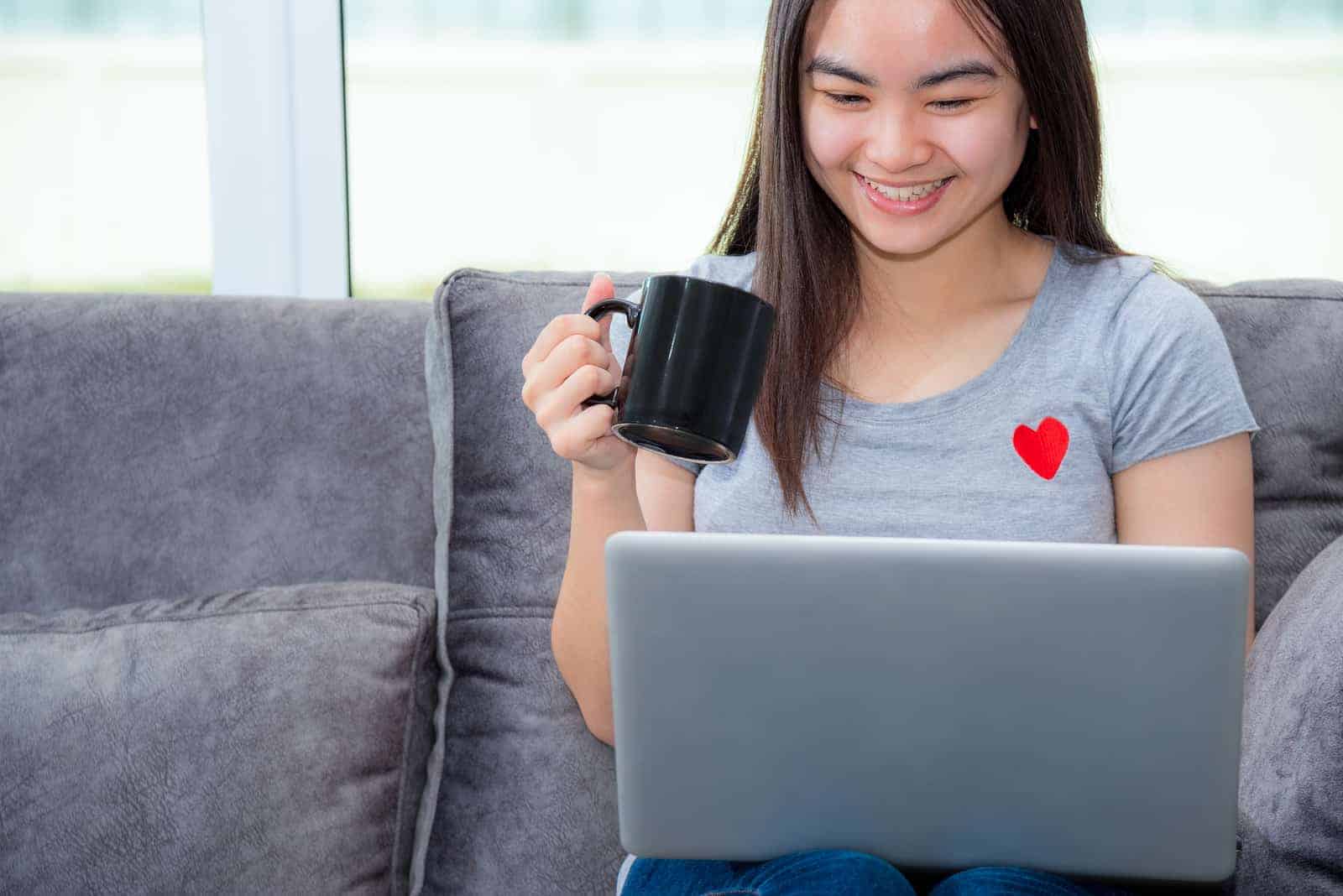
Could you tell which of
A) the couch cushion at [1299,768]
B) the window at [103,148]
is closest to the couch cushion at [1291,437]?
the couch cushion at [1299,768]

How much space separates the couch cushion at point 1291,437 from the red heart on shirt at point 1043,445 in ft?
0.91

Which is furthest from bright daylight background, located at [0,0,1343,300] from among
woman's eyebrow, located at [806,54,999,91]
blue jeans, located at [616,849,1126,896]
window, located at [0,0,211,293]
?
blue jeans, located at [616,849,1126,896]

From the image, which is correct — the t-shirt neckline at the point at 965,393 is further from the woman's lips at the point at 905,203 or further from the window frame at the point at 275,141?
the window frame at the point at 275,141

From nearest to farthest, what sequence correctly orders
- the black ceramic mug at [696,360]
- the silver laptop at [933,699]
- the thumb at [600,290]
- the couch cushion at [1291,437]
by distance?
the silver laptop at [933,699]
the black ceramic mug at [696,360]
the thumb at [600,290]
the couch cushion at [1291,437]

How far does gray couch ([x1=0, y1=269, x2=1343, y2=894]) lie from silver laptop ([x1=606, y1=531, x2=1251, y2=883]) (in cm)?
33

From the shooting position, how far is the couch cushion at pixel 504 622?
1194mm

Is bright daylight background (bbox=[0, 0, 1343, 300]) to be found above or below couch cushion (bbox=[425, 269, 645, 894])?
above

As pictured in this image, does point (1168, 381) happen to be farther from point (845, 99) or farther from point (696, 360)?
point (696, 360)

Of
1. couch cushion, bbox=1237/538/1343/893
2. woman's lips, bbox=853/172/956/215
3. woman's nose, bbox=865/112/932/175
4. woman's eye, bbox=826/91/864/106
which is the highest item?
woman's eye, bbox=826/91/864/106

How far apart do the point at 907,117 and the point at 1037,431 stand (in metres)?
0.31

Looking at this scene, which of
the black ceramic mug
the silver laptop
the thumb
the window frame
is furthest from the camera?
the window frame

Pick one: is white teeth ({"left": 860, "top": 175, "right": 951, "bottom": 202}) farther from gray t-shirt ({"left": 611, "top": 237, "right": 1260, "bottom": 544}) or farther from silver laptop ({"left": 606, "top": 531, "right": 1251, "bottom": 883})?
silver laptop ({"left": 606, "top": 531, "right": 1251, "bottom": 883})

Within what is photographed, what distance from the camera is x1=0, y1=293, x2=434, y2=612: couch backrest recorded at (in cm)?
130

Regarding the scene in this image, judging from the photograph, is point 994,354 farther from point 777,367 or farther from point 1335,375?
point 1335,375
